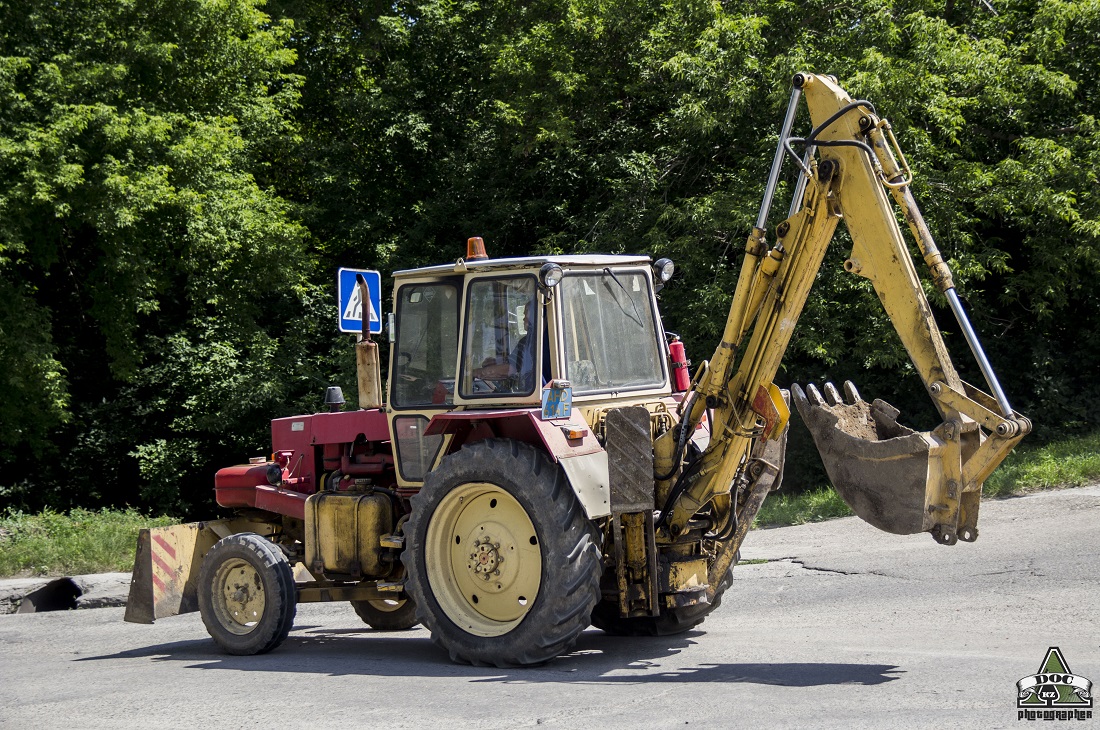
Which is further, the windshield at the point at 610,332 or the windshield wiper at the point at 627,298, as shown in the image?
the windshield wiper at the point at 627,298

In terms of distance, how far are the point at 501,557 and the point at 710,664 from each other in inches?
56.8

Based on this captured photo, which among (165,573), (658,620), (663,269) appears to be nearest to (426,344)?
(663,269)

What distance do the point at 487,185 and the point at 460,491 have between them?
13380mm

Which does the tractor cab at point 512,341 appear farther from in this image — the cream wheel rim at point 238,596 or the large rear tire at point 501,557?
the cream wheel rim at point 238,596

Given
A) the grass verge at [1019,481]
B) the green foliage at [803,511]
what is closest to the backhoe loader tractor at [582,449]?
the green foliage at [803,511]

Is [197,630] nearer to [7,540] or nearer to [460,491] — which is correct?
[460,491]

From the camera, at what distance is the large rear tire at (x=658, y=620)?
776 cm

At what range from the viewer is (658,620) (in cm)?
786

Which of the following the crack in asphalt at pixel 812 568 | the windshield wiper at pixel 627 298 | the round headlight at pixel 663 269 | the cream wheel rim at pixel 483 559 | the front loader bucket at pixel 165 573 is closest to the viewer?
the cream wheel rim at pixel 483 559

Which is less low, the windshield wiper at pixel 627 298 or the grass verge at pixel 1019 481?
the windshield wiper at pixel 627 298

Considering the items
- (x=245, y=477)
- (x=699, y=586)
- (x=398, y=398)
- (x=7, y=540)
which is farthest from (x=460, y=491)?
(x=7, y=540)

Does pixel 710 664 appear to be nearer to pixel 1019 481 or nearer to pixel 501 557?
pixel 501 557

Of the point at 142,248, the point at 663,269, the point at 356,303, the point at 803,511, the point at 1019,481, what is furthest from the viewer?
the point at 142,248

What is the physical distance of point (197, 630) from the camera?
10.0 meters
